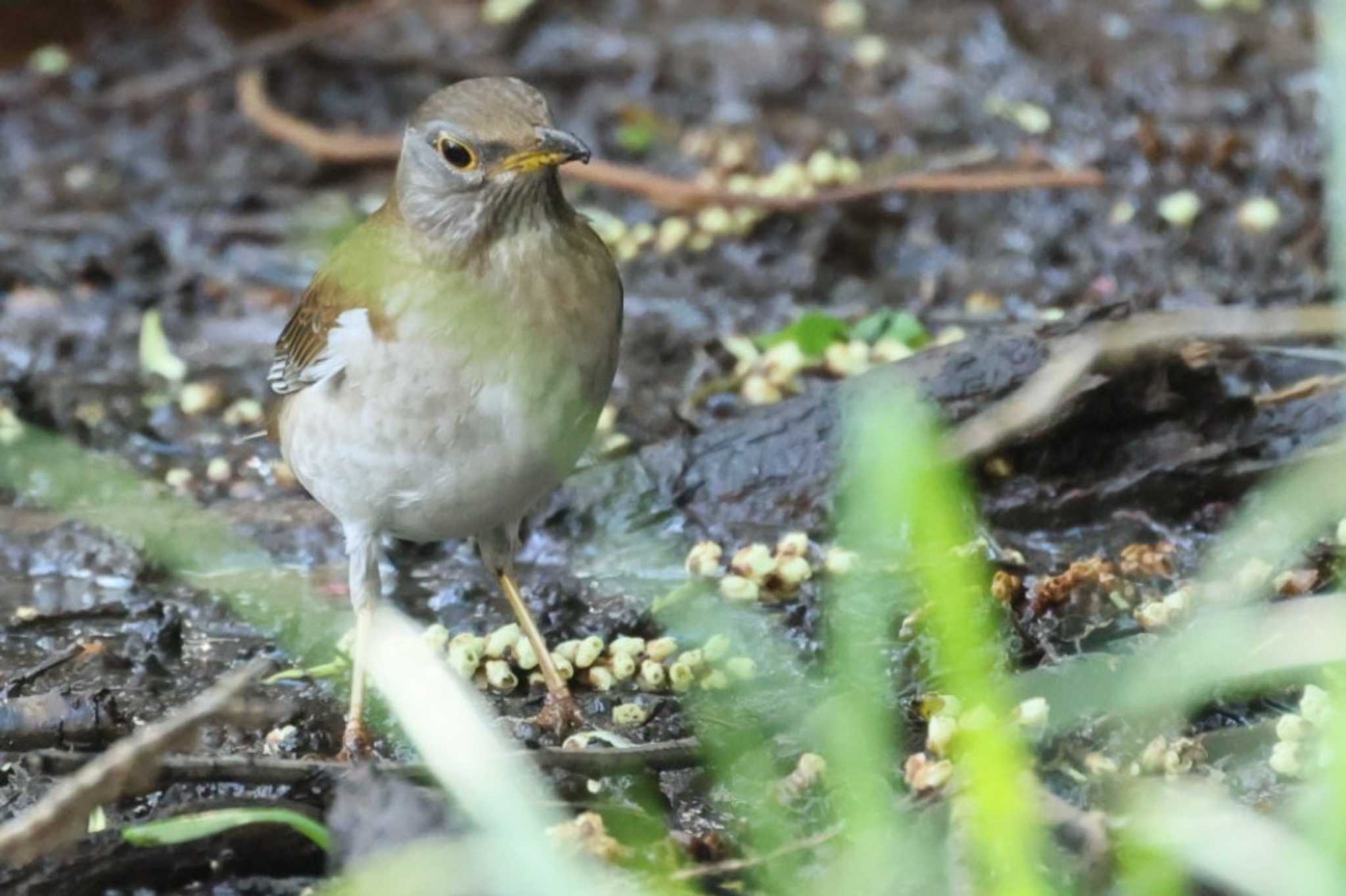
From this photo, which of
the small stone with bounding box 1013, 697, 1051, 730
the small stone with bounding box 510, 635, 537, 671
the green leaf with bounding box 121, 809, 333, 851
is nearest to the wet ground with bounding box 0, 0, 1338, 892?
the small stone with bounding box 510, 635, 537, 671

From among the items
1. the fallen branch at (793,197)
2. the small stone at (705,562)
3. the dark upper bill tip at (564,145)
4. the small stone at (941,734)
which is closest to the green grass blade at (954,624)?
the small stone at (941,734)

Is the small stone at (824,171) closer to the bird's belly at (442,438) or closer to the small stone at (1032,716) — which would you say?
the bird's belly at (442,438)

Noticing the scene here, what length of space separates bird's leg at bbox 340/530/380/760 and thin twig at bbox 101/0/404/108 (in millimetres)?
5077

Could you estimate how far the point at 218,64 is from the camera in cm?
982

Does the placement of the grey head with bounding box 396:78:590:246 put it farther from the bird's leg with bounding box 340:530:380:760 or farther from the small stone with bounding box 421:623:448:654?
the small stone with bounding box 421:623:448:654

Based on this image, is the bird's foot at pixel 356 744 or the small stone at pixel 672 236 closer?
the bird's foot at pixel 356 744

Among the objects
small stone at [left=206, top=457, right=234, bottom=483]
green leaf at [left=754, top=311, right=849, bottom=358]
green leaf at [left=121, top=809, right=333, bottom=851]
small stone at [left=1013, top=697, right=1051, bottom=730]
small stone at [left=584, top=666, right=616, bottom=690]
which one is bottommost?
small stone at [left=1013, top=697, right=1051, bottom=730]

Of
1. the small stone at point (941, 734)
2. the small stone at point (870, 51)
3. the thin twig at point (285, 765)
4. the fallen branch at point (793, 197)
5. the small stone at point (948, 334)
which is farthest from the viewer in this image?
the small stone at point (870, 51)

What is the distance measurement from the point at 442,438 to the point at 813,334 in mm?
2681

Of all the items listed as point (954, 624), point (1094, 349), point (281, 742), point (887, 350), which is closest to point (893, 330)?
point (887, 350)

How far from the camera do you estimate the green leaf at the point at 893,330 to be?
7.15m

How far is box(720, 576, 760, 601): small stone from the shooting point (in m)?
5.71

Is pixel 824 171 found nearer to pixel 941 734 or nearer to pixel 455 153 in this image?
pixel 455 153

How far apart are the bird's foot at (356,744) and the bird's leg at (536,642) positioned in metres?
0.45
